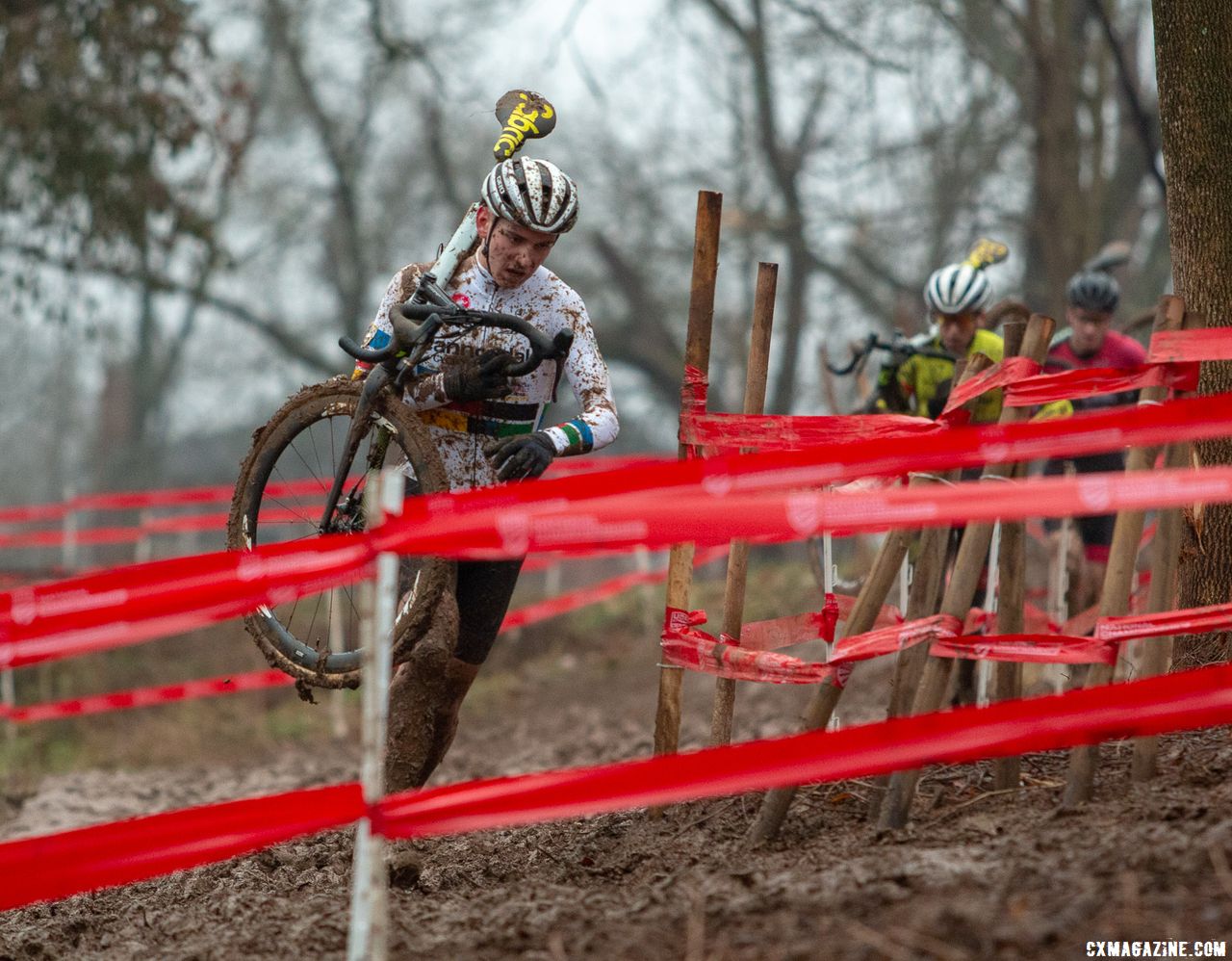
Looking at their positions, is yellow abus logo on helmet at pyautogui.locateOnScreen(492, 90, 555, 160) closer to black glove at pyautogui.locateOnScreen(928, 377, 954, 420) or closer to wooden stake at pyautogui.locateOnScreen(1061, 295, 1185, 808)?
wooden stake at pyautogui.locateOnScreen(1061, 295, 1185, 808)

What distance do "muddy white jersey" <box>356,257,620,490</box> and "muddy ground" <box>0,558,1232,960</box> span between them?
4.50 feet

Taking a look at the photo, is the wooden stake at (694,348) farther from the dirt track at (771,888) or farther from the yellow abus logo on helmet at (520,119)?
the yellow abus logo on helmet at (520,119)

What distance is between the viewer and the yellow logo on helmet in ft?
27.9

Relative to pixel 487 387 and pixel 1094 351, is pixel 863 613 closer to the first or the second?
pixel 487 387

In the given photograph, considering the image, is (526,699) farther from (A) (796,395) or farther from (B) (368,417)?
(A) (796,395)

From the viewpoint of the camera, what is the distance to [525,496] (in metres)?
3.92

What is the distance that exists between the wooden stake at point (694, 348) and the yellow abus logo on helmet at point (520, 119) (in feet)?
2.15

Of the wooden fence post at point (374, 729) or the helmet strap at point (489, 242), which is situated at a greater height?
the helmet strap at point (489, 242)

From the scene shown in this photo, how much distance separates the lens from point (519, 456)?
475 centimetres

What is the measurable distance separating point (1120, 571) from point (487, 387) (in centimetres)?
210

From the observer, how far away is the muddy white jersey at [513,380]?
5.18 metres

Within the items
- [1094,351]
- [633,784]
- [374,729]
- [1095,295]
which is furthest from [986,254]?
→ [374,729]

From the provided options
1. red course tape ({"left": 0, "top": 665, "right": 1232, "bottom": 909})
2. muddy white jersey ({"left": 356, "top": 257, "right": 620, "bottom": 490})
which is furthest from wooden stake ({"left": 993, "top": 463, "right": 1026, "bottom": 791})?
muddy white jersey ({"left": 356, "top": 257, "right": 620, "bottom": 490})

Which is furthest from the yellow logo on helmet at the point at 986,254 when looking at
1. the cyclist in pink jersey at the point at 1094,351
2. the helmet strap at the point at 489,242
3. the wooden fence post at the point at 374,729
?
the wooden fence post at the point at 374,729
